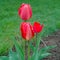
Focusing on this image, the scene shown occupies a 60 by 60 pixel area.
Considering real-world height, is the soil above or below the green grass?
above

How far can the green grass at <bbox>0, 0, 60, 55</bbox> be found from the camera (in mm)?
5832

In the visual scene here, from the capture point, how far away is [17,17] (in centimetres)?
724

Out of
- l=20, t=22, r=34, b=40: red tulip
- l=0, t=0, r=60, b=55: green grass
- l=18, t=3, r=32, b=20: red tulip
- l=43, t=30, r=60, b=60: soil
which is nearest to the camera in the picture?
l=20, t=22, r=34, b=40: red tulip

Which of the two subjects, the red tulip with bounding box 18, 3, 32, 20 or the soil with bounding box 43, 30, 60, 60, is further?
the soil with bounding box 43, 30, 60, 60

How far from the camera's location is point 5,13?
757 cm

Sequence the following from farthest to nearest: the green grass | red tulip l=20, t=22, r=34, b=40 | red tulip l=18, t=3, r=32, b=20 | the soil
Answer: the green grass, the soil, red tulip l=18, t=3, r=32, b=20, red tulip l=20, t=22, r=34, b=40

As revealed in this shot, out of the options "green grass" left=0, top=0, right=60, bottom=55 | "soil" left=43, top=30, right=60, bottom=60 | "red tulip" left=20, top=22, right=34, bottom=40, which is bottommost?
"green grass" left=0, top=0, right=60, bottom=55

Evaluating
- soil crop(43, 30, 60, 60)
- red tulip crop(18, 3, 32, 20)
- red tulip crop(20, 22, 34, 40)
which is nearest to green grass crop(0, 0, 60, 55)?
soil crop(43, 30, 60, 60)

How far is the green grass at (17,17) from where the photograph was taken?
19.1 feet

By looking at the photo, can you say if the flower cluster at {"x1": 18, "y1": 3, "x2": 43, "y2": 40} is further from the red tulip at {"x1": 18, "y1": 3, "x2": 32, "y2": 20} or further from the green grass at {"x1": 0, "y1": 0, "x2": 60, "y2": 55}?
the green grass at {"x1": 0, "y1": 0, "x2": 60, "y2": 55}

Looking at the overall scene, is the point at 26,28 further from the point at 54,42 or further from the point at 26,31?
the point at 54,42

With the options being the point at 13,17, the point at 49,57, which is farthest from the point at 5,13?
the point at 49,57

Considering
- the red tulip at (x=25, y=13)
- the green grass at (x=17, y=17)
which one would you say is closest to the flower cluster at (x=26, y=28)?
the red tulip at (x=25, y=13)

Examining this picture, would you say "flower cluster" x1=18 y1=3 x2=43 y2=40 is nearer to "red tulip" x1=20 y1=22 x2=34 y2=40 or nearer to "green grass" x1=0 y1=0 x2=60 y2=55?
"red tulip" x1=20 y1=22 x2=34 y2=40
